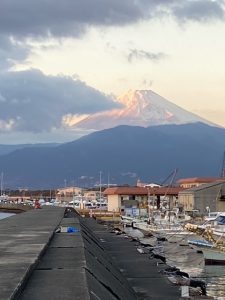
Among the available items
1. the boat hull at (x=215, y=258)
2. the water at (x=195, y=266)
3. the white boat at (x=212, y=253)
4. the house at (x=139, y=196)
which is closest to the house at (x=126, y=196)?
the house at (x=139, y=196)

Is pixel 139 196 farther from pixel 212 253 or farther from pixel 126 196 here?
pixel 212 253

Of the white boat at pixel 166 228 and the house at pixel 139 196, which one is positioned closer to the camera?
the white boat at pixel 166 228

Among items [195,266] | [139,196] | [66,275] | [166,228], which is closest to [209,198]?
[166,228]

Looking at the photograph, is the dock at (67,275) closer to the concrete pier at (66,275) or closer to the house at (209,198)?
the concrete pier at (66,275)

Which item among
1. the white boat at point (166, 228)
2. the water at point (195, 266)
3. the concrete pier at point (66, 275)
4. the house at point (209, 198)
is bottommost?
the water at point (195, 266)

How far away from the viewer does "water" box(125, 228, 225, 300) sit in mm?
29034

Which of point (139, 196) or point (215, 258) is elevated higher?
point (139, 196)

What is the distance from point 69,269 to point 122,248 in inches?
800

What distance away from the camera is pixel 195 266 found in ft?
127

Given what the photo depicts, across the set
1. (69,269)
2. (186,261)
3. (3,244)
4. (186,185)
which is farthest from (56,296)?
(186,185)

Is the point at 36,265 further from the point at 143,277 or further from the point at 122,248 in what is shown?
the point at 122,248

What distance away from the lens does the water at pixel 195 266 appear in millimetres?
29034

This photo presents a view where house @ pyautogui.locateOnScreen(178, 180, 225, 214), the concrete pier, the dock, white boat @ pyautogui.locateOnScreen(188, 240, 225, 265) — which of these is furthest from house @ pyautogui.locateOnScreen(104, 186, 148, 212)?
the concrete pier

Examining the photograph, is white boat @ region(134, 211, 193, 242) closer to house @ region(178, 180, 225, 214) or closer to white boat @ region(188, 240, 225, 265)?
house @ region(178, 180, 225, 214)
